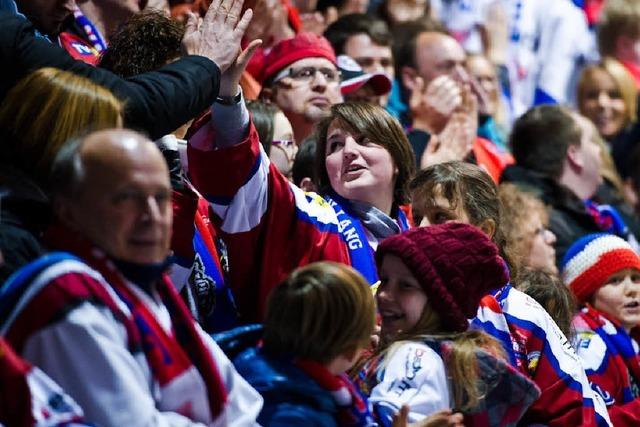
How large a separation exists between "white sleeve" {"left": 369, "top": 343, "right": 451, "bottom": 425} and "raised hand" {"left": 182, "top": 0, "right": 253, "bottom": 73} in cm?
97

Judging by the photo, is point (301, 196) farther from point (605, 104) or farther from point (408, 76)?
point (605, 104)

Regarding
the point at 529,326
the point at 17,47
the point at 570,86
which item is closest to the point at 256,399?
the point at 17,47

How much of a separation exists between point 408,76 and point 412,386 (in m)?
4.49

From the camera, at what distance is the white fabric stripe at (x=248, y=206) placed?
13.8 feet

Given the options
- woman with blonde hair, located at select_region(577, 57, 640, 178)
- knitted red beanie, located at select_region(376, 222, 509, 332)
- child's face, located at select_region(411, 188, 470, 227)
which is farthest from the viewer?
woman with blonde hair, located at select_region(577, 57, 640, 178)

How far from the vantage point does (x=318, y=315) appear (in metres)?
3.33

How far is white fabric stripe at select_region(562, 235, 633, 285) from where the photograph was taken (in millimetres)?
5914

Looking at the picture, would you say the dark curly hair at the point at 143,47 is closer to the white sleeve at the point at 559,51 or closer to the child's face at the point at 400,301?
the child's face at the point at 400,301

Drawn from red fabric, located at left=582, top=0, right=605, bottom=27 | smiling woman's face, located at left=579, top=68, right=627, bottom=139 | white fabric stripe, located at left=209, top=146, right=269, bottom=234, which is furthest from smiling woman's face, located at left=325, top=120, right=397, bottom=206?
red fabric, located at left=582, top=0, right=605, bottom=27

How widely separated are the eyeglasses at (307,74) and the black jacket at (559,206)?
1.33 metres

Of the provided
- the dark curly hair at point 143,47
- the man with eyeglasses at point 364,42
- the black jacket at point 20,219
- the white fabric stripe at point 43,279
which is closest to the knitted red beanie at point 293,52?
the man with eyeglasses at point 364,42

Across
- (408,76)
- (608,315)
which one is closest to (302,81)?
(608,315)

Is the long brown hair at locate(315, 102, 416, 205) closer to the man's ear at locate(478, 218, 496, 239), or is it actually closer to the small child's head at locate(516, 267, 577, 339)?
the man's ear at locate(478, 218, 496, 239)

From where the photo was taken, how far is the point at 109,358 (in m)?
2.88
